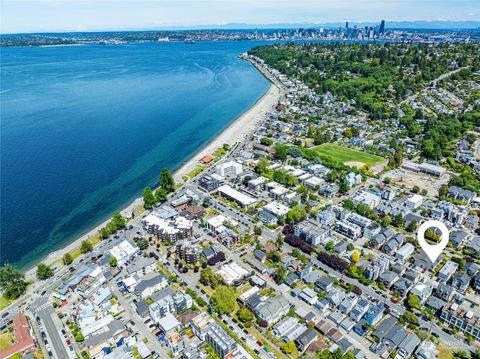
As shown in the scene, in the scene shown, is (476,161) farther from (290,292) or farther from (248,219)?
(290,292)

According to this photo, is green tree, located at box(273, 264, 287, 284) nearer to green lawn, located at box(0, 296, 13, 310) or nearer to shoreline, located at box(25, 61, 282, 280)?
shoreline, located at box(25, 61, 282, 280)

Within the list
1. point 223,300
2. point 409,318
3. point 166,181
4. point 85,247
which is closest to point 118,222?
point 85,247

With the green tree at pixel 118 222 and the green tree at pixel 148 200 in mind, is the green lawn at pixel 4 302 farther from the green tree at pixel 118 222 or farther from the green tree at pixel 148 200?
the green tree at pixel 148 200

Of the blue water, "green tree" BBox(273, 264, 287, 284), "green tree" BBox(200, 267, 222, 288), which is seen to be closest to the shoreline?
the blue water

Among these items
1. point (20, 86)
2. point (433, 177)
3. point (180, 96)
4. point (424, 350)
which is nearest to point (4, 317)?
point (424, 350)

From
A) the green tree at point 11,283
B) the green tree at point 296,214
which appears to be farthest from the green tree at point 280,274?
the green tree at point 11,283

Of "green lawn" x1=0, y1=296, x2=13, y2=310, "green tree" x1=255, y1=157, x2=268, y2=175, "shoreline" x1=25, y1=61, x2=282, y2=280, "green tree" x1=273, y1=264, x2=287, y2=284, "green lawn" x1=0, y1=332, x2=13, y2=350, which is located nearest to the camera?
"green lawn" x1=0, y1=332, x2=13, y2=350
